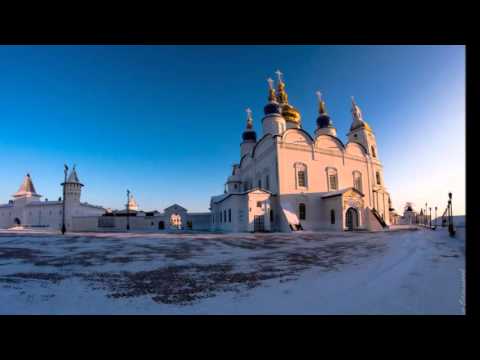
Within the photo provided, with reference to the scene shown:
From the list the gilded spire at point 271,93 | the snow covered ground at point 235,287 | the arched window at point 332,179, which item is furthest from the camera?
the gilded spire at point 271,93

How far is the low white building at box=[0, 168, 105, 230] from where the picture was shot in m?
37.4

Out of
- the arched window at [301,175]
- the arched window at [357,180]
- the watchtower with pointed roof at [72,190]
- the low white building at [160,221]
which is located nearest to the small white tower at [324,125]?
the arched window at [357,180]

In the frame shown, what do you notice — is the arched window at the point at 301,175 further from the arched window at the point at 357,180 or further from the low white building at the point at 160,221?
the low white building at the point at 160,221

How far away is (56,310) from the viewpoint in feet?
10.6

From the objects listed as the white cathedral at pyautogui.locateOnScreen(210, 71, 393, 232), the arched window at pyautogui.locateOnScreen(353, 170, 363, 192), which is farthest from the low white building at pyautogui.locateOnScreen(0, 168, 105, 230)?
the arched window at pyautogui.locateOnScreen(353, 170, 363, 192)

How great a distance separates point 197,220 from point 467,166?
132 ft

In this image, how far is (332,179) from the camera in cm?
2703

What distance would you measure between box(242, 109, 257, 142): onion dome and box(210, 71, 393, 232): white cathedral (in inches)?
213

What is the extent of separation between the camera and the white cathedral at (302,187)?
906 inches

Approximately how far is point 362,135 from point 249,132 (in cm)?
1710

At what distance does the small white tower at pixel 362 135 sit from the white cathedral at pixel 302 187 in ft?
5.60
